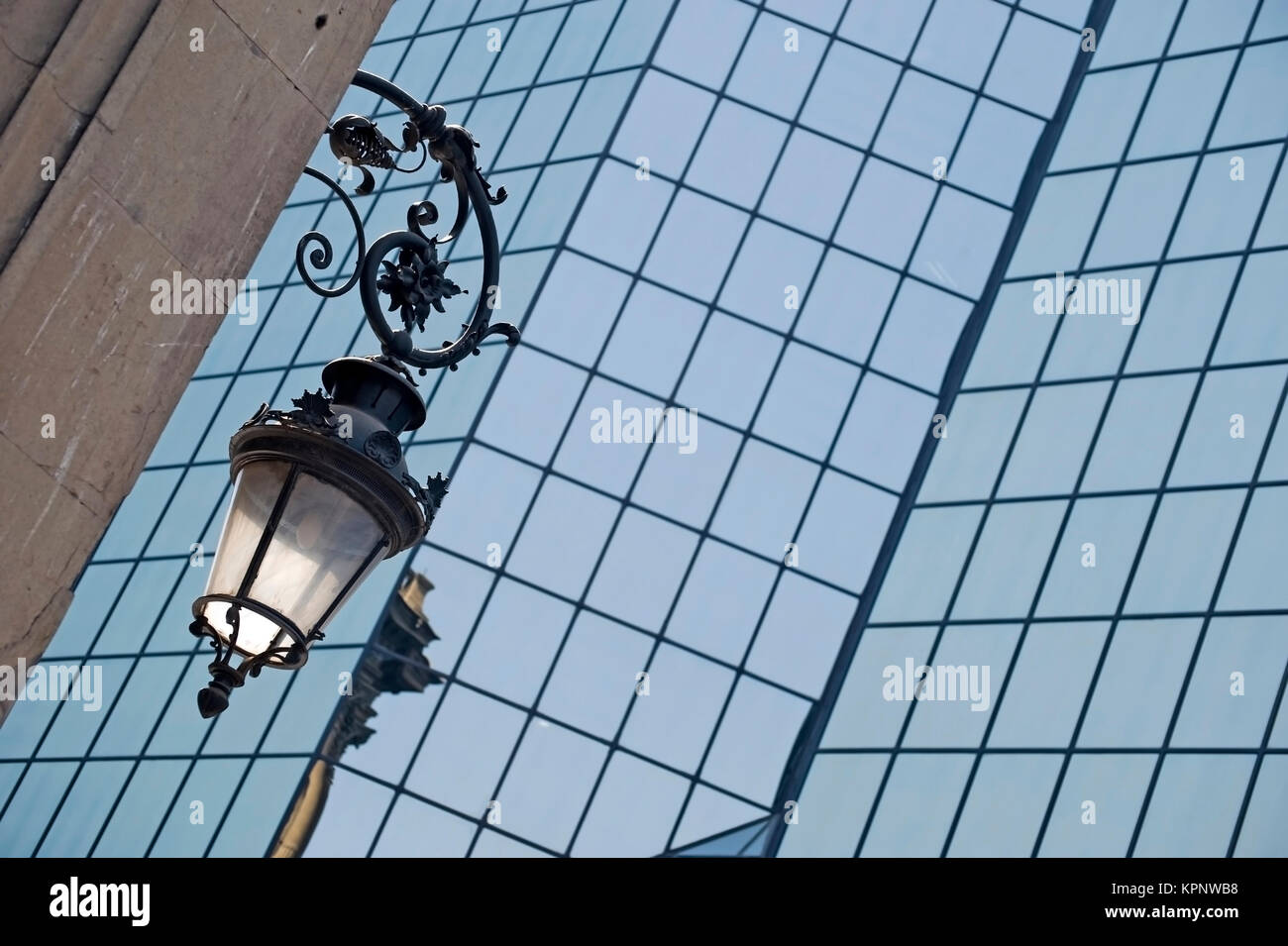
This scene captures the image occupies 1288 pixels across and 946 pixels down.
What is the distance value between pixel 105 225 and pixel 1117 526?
809 inches

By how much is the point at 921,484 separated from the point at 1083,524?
322 cm

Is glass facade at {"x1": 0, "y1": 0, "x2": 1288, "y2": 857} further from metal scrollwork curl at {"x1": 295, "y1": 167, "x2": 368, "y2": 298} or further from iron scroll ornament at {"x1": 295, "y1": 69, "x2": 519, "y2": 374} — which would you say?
metal scrollwork curl at {"x1": 295, "y1": 167, "x2": 368, "y2": 298}

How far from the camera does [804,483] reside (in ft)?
90.1

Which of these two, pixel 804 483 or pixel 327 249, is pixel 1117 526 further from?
pixel 327 249

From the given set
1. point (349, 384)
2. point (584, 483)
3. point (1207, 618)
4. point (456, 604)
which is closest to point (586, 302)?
point (584, 483)

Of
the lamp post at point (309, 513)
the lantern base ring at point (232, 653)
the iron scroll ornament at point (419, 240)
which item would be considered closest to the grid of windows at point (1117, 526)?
the iron scroll ornament at point (419, 240)

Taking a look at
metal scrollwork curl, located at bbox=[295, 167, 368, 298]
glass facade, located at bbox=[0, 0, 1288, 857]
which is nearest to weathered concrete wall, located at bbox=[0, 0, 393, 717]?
metal scrollwork curl, located at bbox=[295, 167, 368, 298]

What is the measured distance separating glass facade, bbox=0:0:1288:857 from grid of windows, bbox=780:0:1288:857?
0.21 ft

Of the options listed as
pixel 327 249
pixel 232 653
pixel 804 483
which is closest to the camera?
pixel 232 653

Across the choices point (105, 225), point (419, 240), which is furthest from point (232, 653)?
point (419, 240)

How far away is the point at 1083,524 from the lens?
975 inches

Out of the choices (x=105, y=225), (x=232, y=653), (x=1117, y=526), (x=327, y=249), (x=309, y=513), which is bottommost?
(x=232, y=653)

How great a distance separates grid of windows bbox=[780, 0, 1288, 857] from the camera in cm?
2191

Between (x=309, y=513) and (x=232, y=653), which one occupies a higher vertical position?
(x=309, y=513)
